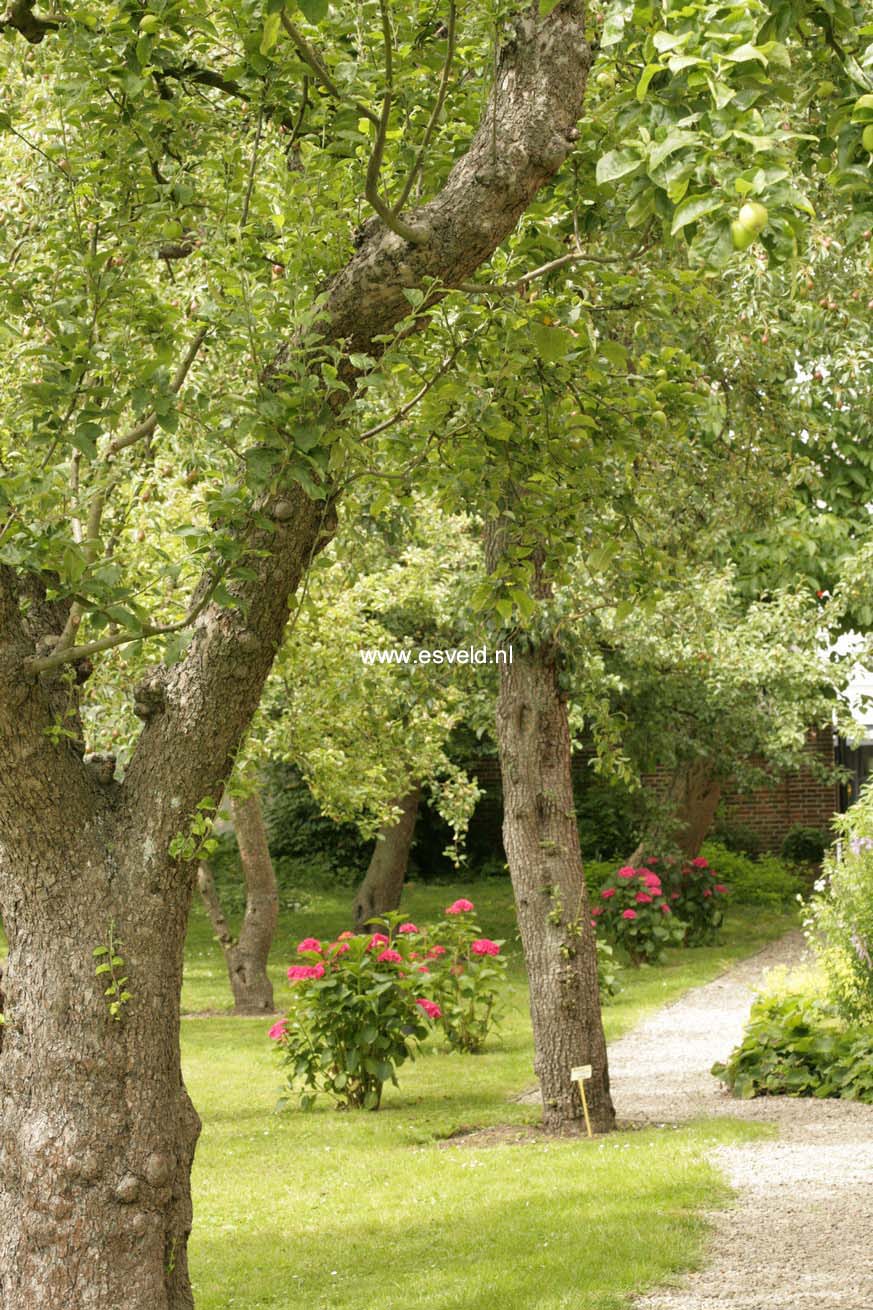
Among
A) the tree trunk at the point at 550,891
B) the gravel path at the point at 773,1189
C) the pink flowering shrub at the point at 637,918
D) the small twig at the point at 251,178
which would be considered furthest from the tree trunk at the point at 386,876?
the small twig at the point at 251,178

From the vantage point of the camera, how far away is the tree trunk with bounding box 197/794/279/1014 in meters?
14.5

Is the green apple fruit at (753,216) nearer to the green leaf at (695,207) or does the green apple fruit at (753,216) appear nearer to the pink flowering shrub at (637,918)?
the green leaf at (695,207)

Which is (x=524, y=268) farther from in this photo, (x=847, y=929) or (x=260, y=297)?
(x=847, y=929)

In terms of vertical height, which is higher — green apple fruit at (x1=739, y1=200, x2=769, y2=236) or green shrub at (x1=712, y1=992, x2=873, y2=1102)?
green apple fruit at (x1=739, y1=200, x2=769, y2=236)

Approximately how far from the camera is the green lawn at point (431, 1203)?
577cm

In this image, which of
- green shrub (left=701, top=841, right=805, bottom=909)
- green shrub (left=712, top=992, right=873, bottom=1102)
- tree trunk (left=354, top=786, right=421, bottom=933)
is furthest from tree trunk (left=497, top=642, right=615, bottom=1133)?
green shrub (left=701, top=841, right=805, bottom=909)

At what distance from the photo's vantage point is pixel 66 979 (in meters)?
4.12

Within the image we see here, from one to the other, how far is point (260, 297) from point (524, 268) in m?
1.35

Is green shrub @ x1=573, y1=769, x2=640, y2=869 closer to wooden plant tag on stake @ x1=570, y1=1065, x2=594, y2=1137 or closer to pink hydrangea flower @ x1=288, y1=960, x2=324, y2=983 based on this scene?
pink hydrangea flower @ x1=288, y1=960, x2=324, y2=983

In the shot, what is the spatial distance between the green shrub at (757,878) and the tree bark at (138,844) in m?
18.0

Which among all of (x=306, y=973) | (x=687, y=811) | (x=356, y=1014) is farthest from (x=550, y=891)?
(x=687, y=811)

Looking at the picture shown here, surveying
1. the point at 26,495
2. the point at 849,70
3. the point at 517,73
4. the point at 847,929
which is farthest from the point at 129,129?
the point at 847,929

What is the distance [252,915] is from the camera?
48.2ft

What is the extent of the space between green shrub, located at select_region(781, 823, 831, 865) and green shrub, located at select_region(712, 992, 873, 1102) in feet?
45.1
